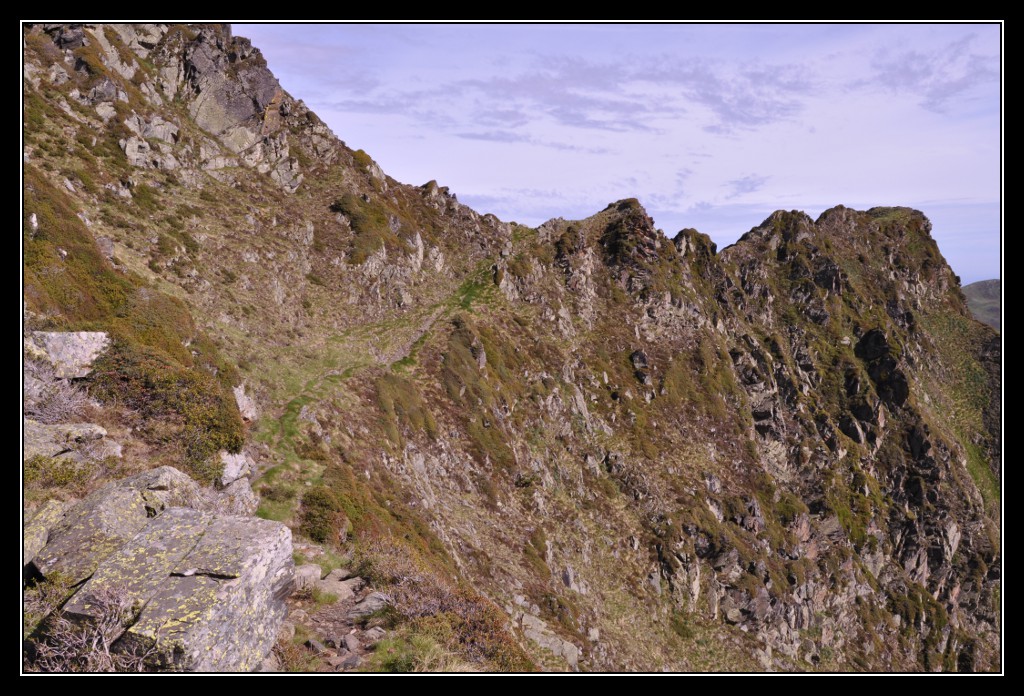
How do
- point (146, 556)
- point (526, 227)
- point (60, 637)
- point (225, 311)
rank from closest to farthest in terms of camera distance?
point (60, 637) → point (146, 556) → point (225, 311) → point (526, 227)

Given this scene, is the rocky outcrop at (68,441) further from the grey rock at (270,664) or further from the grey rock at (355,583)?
the grey rock at (270,664)

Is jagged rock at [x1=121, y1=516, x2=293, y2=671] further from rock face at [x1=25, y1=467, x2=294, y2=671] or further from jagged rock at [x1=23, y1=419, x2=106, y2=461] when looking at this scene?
jagged rock at [x1=23, y1=419, x2=106, y2=461]

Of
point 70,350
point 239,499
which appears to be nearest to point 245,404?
point 70,350

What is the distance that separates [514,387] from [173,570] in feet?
156

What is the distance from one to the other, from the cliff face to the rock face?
3.79 meters

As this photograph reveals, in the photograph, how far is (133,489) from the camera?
12.4 m

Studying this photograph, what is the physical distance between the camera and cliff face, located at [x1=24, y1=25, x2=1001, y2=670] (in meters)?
28.4

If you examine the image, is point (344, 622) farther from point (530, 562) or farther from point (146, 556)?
point (530, 562)

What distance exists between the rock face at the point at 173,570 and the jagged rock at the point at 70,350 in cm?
893

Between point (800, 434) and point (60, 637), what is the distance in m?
102

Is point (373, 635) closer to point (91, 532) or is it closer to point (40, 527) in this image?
point (91, 532)

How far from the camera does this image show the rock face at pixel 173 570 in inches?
344

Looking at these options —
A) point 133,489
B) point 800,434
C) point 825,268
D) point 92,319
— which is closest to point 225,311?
point 92,319

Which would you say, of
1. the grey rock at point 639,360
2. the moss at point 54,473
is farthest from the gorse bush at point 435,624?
the grey rock at point 639,360
